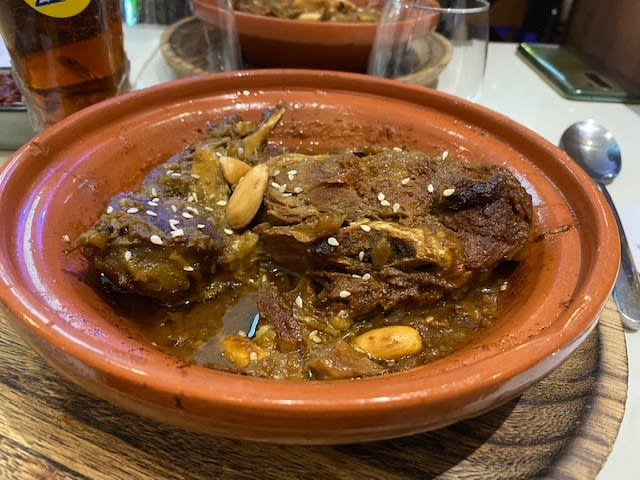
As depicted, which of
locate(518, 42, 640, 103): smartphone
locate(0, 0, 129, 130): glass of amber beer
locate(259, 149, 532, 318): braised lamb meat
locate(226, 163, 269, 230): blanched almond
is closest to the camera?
locate(259, 149, 532, 318): braised lamb meat

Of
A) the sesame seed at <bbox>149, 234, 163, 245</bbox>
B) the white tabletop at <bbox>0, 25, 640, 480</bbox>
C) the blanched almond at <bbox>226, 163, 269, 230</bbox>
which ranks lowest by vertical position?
the white tabletop at <bbox>0, 25, 640, 480</bbox>

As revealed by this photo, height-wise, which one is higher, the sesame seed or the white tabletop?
the sesame seed

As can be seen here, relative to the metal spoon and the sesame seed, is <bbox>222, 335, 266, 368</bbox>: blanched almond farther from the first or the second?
the metal spoon

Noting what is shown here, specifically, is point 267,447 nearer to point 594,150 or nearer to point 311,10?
point 594,150

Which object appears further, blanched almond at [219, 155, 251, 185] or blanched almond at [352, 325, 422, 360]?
blanched almond at [219, 155, 251, 185]

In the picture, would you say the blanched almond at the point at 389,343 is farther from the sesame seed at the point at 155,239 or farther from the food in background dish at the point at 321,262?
the sesame seed at the point at 155,239

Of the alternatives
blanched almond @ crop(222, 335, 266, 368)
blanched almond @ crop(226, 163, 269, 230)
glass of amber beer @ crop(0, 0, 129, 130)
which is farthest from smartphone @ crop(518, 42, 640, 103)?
blanched almond @ crop(222, 335, 266, 368)
